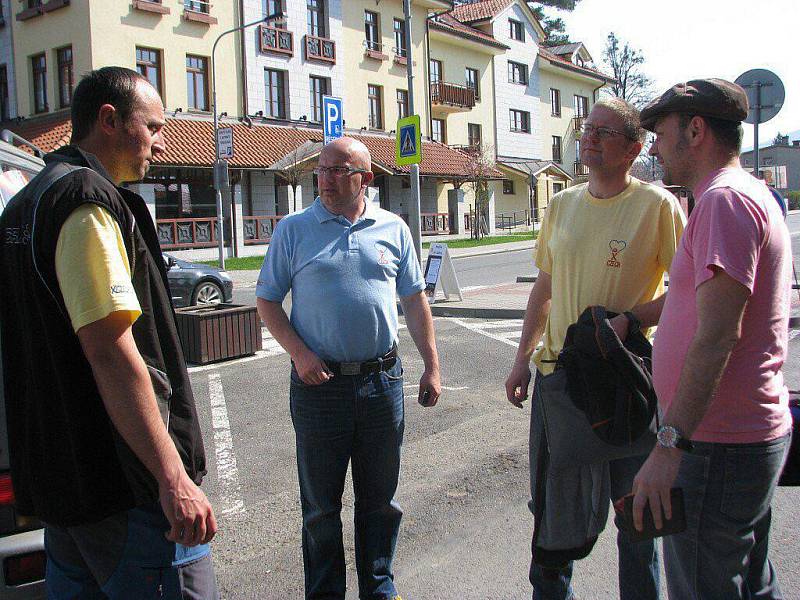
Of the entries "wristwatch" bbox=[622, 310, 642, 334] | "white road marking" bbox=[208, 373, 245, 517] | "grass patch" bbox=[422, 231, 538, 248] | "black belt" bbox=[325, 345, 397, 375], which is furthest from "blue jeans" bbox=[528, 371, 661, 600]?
"grass patch" bbox=[422, 231, 538, 248]

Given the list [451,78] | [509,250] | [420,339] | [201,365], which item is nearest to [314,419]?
[420,339]

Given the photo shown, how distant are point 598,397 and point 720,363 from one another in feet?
2.26

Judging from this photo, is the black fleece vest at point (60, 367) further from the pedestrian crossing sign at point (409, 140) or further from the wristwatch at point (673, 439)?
the pedestrian crossing sign at point (409, 140)

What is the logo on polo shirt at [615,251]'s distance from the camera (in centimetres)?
293

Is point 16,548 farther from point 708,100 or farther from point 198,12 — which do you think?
point 198,12

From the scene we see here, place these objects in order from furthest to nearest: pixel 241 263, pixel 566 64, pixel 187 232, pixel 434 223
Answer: pixel 566 64
pixel 434 223
pixel 187 232
pixel 241 263

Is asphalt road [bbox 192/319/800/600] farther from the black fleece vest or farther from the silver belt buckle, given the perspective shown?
the black fleece vest

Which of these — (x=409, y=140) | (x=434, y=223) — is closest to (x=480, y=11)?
(x=434, y=223)

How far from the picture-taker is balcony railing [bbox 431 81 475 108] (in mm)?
38375

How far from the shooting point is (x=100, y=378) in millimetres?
1866

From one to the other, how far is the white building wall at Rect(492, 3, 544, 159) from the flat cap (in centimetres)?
4277

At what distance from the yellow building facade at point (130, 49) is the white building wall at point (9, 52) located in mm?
224

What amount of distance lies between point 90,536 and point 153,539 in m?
0.15

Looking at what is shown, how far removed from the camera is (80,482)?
193 centimetres
